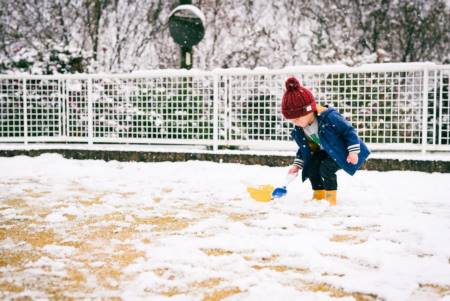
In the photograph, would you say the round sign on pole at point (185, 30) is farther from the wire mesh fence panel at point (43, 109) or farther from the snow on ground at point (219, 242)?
the snow on ground at point (219, 242)

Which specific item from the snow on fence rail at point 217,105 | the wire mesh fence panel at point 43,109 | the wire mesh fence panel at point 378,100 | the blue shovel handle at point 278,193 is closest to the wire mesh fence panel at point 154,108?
the snow on fence rail at point 217,105

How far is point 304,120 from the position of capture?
12.2 feet

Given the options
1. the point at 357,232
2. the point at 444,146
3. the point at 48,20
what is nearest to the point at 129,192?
the point at 357,232

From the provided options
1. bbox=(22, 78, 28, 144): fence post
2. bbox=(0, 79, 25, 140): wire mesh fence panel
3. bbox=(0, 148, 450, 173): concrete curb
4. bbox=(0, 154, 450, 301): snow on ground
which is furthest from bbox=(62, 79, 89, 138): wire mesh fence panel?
bbox=(0, 154, 450, 301): snow on ground

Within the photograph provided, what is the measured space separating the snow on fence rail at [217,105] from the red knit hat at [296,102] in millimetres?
2411

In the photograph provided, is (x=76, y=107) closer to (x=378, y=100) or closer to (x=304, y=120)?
(x=378, y=100)

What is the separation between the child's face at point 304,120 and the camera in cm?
370

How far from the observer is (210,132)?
680 cm

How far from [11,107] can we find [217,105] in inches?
131

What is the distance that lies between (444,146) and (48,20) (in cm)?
875

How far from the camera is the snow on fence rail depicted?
579 centimetres

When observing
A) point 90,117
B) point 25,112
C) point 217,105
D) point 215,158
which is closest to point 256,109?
point 217,105

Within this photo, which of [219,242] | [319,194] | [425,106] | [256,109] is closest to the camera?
[219,242]

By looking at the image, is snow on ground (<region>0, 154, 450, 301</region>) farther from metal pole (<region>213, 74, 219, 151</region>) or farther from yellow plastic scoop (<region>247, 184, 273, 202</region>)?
metal pole (<region>213, 74, 219, 151</region>)
